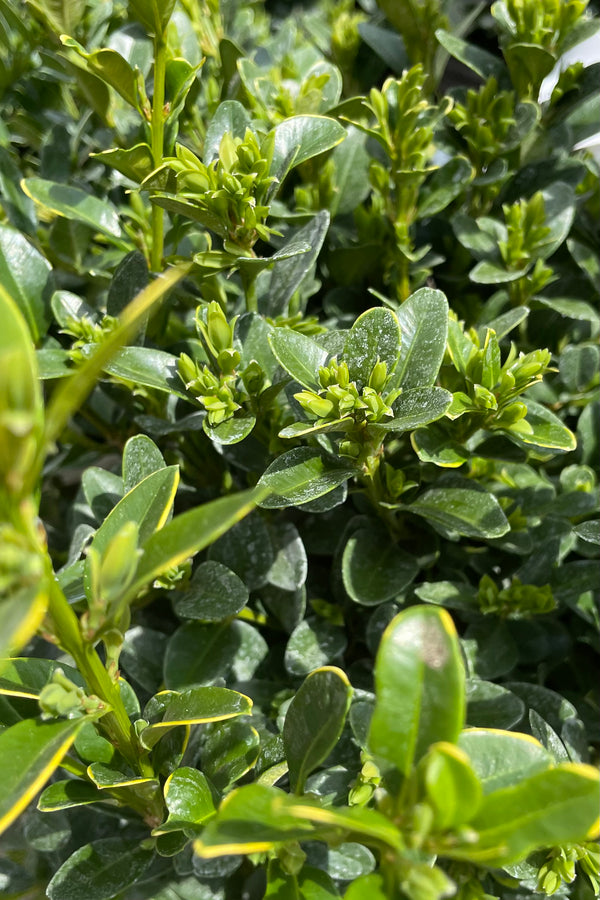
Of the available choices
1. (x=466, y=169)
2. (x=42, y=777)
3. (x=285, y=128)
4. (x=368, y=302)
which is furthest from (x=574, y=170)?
(x=42, y=777)

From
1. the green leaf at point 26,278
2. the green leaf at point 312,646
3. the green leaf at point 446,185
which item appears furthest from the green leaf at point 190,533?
the green leaf at point 446,185

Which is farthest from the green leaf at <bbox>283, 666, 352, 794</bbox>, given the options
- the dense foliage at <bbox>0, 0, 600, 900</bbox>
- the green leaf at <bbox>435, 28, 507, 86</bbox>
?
the green leaf at <bbox>435, 28, 507, 86</bbox>

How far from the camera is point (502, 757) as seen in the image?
70 cm

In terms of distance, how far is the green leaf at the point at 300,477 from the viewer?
86 centimetres

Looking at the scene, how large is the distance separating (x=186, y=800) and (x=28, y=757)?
23 cm

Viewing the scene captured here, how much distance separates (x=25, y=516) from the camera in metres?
0.56

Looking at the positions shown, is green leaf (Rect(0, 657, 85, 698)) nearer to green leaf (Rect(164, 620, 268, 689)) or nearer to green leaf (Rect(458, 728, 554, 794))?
green leaf (Rect(164, 620, 268, 689))

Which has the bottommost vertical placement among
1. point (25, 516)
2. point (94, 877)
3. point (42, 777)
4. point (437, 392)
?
point (94, 877)

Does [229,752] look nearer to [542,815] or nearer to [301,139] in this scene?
[542,815]

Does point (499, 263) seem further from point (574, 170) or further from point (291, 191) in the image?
point (291, 191)

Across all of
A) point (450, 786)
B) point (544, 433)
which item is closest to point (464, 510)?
point (544, 433)

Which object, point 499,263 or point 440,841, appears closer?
point 440,841

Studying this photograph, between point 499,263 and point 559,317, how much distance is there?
0.61 ft

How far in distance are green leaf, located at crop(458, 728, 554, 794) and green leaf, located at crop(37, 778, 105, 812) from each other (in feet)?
1.57
